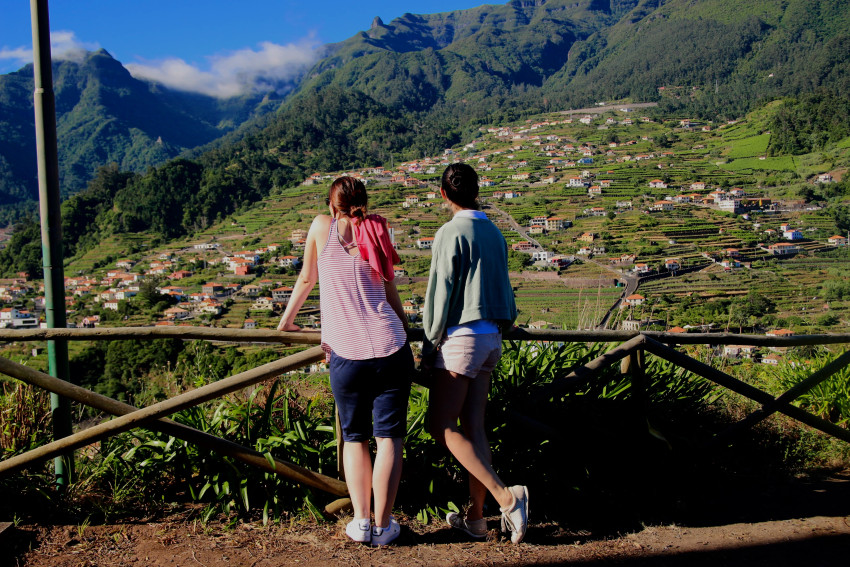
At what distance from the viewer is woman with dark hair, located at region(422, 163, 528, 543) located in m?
2.26

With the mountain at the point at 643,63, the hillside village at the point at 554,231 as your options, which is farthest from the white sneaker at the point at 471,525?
the mountain at the point at 643,63

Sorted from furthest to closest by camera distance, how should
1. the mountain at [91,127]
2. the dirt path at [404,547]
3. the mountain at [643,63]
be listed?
1. the mountain at [91,127]
2. the mountain at [643,63]
3. the dirt path at [404,547]

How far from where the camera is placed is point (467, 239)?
2271 mm

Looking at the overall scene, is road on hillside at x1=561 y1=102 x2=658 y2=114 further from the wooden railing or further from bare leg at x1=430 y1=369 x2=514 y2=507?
bare leg at x1=430 y1=369 x2=514 y2=507

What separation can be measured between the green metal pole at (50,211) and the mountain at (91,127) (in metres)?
98.2

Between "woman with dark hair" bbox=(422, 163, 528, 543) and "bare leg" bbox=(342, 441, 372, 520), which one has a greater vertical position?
"woman with dark hair" bbox=(422, 163, 528, 543)

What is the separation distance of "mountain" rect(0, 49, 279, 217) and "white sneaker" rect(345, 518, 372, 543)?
99.5 m

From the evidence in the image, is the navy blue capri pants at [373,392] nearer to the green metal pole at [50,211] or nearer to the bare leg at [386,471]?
the bare leg at [386,471]

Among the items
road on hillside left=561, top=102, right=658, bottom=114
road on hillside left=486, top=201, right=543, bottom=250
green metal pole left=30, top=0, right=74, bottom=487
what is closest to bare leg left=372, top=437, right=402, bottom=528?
green metal pole left=30, top=0, right=74, bottom=487

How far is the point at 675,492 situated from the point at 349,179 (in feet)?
7.18

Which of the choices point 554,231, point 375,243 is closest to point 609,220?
point 554,231

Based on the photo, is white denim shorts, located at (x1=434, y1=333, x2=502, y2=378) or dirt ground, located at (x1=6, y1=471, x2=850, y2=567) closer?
white denim shorts, located at (x1=434, y1=333, x2=502, y2=378)

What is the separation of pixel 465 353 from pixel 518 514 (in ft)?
2.36

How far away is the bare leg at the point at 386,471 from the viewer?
2.32 m
